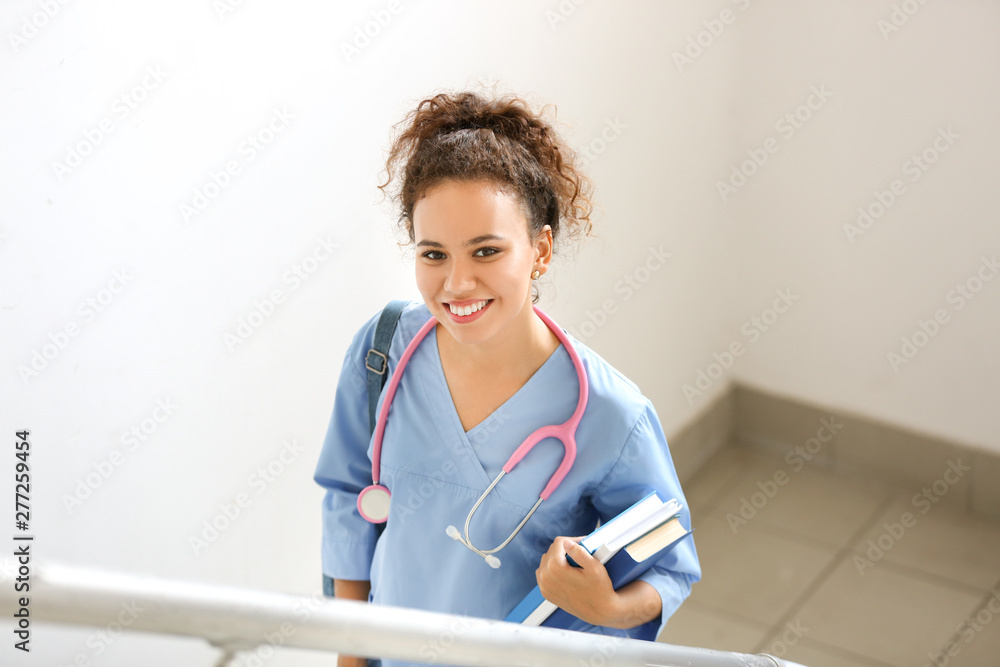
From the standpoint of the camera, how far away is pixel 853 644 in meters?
2.59

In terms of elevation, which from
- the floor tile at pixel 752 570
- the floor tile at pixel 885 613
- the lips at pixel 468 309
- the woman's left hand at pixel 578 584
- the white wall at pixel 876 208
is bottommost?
the floor tile at pixel 752 570

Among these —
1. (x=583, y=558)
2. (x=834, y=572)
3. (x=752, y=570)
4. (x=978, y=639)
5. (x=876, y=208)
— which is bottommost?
(x=752, y=570)

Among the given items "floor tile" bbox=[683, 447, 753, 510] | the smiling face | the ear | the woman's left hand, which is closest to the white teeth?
the smiling face

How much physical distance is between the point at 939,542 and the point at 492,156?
2292 millimetres

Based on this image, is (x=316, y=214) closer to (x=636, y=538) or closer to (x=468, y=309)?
(x=468, y=309)

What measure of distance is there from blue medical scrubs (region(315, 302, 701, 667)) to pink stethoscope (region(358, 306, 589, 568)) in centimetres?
1

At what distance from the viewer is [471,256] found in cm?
122

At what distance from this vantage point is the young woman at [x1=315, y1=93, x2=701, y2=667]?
1.22 metres

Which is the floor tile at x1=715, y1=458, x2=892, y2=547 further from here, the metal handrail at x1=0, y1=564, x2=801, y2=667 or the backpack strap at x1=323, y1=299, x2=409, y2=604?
the metal handrail at x1=0, y1=564, x2=801, y2=667

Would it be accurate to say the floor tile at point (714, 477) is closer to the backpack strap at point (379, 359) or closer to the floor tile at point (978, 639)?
the floor tile at point (978, 639)

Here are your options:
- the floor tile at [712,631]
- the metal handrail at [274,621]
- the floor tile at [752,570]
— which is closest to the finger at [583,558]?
the metal handrail at [274,621]

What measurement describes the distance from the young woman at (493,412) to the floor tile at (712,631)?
1420 millimetres

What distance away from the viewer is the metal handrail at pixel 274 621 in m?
0.54

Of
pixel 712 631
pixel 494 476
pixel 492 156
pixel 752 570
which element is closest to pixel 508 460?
pixel 494 476
